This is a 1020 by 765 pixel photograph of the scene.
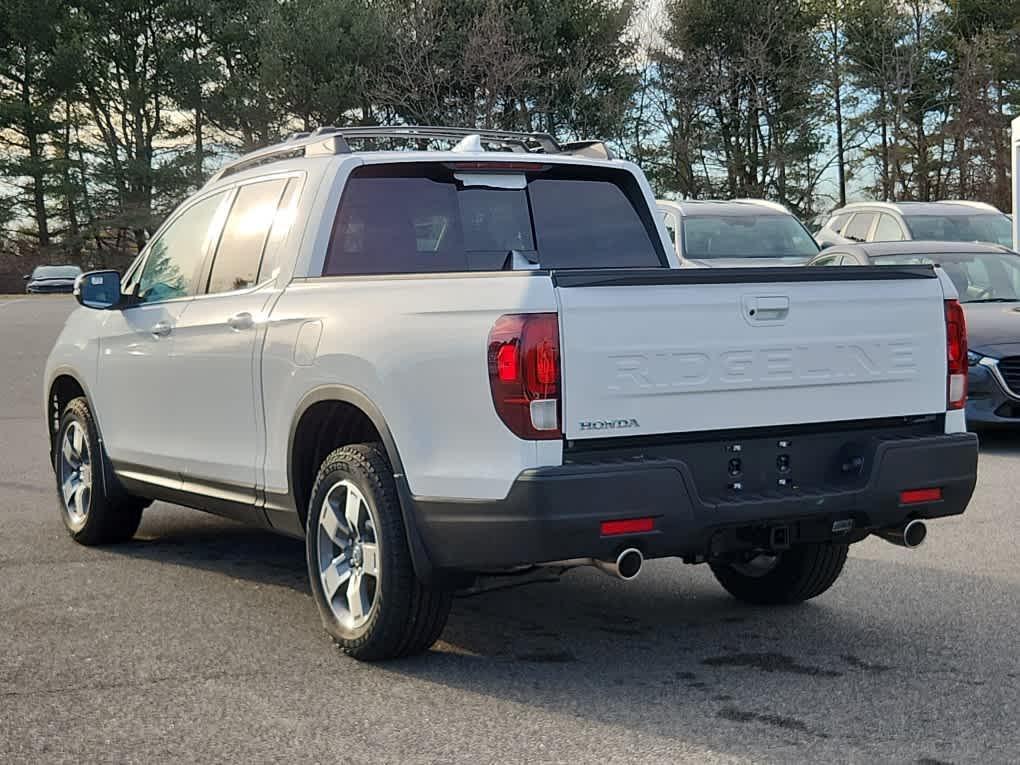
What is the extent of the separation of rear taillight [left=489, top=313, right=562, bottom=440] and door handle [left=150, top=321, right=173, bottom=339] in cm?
266

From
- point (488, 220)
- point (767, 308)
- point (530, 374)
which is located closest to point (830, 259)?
point (488, 220)

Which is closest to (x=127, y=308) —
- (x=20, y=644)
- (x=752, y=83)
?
(x=20, y=644)

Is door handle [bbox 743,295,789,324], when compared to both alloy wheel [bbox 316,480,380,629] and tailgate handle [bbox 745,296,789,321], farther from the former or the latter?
alloy wheel [bbox 316,480,380,629]

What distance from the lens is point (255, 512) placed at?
6047 mm

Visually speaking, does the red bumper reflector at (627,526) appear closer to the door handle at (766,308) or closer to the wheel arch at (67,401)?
the door handle at (766,308)

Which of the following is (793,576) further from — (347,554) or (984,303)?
(984,303)

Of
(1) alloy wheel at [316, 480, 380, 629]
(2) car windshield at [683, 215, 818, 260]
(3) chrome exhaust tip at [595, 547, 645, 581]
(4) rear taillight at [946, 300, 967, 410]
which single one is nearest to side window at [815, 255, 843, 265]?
(2) car windshield at [683, 215, 818, 260]

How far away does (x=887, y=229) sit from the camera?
737 inches

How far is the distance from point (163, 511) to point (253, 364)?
3562mm

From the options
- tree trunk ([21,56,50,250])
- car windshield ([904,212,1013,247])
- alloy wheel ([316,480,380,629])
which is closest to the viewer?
alloy wheel ([316,480,380,629])

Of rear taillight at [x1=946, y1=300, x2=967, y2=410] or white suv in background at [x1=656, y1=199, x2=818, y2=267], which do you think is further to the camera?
white suv in background at [x1=656, y1=199, x2=818, y2=267]

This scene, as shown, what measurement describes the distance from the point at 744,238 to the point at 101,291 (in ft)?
35.9

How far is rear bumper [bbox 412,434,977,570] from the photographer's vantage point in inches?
178

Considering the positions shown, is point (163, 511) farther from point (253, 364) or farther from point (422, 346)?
point (422, 346)
